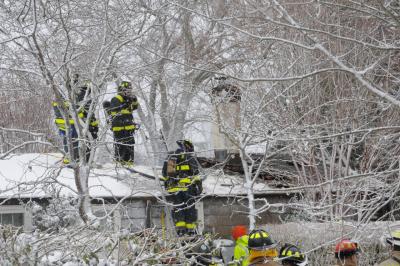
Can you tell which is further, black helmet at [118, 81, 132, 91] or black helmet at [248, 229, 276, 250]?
black helmet at [118, 81, 132, 91]

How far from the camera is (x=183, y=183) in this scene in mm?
14062

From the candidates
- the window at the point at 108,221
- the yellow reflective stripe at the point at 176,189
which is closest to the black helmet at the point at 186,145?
the yellow reflective stripe at the point at 176,189

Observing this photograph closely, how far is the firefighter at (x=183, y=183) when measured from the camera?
14.1 m

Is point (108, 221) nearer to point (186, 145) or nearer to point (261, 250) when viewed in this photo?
point (261, 250)

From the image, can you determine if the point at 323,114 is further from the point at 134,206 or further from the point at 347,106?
the point at 134,206

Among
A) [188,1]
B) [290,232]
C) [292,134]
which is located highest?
[188,1]

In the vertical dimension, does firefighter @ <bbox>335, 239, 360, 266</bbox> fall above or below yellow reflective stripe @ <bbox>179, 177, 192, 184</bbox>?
below

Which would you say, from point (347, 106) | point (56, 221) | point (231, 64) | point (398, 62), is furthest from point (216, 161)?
point (56, 221)

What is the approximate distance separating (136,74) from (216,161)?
11.7 feet

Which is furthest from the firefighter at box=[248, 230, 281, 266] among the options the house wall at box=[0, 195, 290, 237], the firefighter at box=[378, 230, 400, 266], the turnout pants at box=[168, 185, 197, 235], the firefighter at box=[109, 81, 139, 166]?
the house wall at box=[0, 195, 290, 237]

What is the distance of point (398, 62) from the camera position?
1377 centimetres

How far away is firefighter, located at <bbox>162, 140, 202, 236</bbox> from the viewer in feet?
46.1

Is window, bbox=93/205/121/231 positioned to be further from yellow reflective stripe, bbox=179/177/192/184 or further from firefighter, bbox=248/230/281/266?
yellow reflective stripe, bbox=179/177/192/184

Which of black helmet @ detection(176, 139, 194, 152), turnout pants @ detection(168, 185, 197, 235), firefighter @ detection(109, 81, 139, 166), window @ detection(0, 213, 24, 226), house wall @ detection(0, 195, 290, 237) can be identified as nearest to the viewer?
black helmet @ detection(176, 139, 194, 152)
